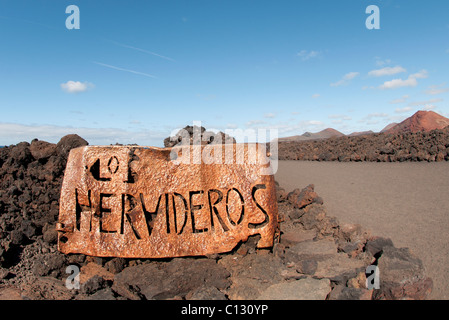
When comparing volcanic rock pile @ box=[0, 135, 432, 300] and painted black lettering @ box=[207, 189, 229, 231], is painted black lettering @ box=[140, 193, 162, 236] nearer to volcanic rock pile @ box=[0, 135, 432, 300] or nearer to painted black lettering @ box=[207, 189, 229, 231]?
volcanic rock pile @ box=[0, 135, 432, 300]

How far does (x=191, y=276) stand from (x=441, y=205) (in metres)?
4.51

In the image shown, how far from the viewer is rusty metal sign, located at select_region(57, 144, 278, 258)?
3.62m

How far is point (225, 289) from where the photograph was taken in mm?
3090

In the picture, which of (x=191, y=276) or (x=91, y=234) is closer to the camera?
(x=191, y=276)

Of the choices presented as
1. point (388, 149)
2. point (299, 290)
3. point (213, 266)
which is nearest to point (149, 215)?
point (213, 266)

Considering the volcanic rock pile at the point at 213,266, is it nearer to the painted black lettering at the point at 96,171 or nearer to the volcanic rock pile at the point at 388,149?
the painted black lettering at the point at 96,171

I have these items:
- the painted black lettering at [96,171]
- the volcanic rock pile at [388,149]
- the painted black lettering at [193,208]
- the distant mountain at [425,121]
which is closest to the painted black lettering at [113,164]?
the painted black lettering at [96,171]

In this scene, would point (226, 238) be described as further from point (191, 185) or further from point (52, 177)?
point (52, 177)

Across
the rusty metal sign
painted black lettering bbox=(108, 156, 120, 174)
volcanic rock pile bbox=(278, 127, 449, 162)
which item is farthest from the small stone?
volcanic rock pile bbox=(278, 127, 449, 162)

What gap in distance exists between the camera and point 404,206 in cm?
Result: 547

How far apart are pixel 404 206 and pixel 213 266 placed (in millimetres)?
3800

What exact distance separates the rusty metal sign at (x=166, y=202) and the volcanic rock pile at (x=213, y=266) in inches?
7.1

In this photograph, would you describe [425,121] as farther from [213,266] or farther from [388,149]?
[213,266]
